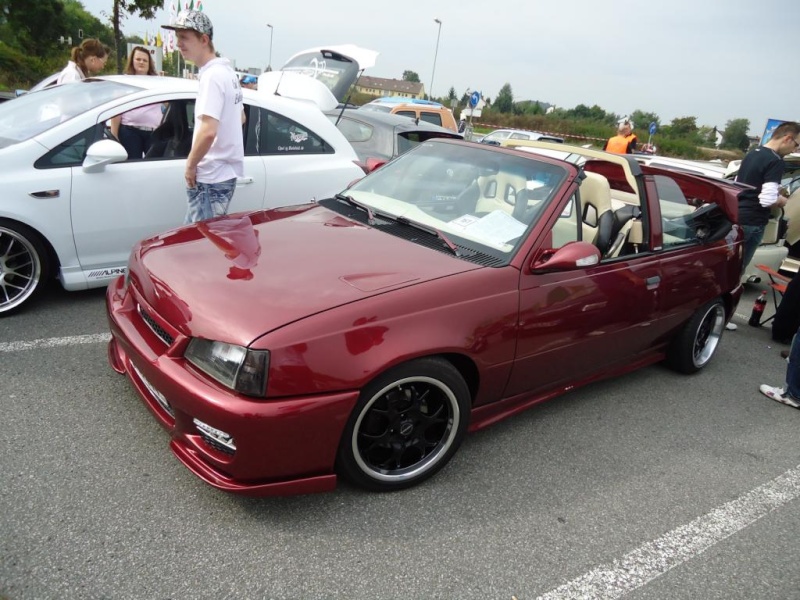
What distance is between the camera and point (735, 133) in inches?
2881

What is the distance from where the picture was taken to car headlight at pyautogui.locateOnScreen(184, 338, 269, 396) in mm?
2090

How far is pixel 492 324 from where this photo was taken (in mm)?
2643

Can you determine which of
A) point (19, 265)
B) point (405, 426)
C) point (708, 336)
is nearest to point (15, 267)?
point (19, 265)

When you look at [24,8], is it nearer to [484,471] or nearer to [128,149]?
[128,149]

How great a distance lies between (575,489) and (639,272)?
1336 millimetres

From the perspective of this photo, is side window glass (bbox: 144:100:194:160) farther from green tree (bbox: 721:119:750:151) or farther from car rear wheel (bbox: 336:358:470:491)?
green tree (bbox: 721:119:750:151)

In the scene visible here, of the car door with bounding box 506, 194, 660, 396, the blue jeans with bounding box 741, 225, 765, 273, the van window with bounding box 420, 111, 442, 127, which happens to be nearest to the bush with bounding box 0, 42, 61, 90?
the van window with bounding box 420, 111, 442, 127

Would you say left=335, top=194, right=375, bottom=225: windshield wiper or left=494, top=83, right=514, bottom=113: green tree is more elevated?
left=494, top=83, right=514, bottom=113: green tree

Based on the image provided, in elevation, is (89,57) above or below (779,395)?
above

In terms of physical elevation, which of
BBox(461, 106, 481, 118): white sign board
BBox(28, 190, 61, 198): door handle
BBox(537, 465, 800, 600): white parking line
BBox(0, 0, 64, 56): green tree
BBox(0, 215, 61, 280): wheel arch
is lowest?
BBox(537, 465, 800, 600): white parking line

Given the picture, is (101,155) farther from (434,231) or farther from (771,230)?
(771,230)

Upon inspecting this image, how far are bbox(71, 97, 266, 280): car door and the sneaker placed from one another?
416 cm

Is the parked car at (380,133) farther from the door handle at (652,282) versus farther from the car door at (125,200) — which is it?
the door handle at (652,282)

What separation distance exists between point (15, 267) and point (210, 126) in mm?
1535
